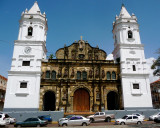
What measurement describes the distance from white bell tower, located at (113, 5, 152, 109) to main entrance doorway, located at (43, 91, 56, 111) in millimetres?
12776

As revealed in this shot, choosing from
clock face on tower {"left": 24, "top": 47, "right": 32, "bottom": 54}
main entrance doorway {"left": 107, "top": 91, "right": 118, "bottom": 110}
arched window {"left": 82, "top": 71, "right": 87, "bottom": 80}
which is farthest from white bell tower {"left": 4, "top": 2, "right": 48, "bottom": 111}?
main entrance doorway {"left": 107, "top": 91, "right": 118, "bottom": 110}

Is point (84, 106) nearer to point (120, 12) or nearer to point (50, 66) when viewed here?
point (50, 66)

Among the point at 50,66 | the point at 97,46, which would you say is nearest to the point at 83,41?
the point at 97,46

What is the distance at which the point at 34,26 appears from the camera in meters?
29.4

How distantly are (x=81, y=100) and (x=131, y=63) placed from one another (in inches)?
461

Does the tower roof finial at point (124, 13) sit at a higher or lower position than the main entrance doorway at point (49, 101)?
higher

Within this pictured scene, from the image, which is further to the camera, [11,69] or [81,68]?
[81,68]

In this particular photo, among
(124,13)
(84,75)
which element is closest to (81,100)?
(84,75)

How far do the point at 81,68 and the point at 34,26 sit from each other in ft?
40.3

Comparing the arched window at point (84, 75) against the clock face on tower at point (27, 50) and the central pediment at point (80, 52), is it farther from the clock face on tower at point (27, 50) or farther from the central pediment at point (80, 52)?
the clock face on tower at point (27, 50)

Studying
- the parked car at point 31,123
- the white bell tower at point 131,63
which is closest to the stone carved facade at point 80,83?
the white bell tower at point 131,63

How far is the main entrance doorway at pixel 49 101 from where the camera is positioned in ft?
89.9

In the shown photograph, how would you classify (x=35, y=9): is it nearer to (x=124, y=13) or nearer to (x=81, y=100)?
(x=124, y=13)

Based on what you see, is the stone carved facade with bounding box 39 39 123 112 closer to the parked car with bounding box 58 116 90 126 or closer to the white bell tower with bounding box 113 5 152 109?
the white bell tower with bounding box 113 5 152 109
